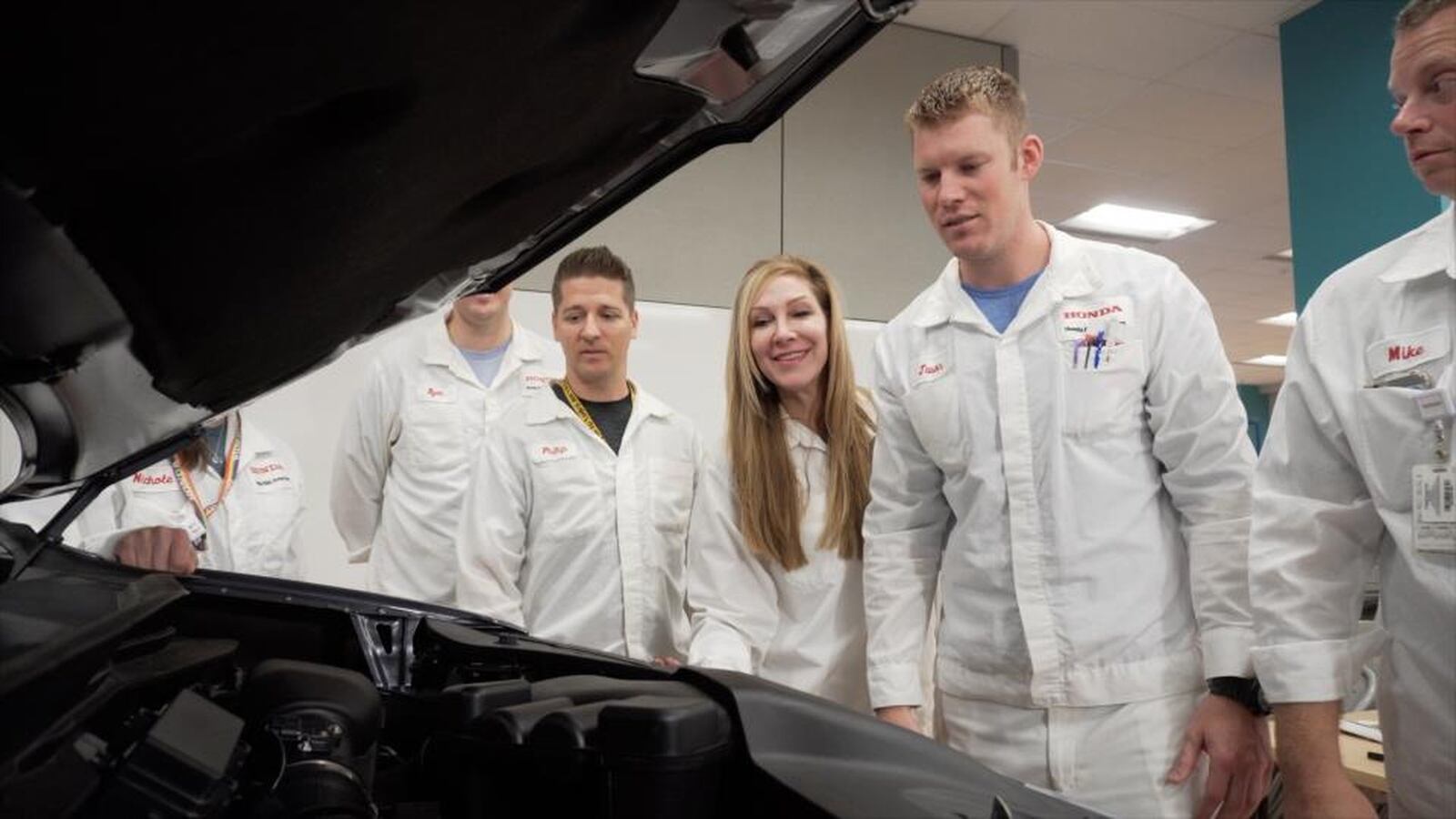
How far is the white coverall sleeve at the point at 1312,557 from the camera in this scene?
1.23 m

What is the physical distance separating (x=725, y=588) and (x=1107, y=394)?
0.74 m

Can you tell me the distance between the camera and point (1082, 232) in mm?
6824

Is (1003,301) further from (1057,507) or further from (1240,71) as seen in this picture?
(1240,71)

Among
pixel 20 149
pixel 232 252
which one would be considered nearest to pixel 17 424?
pixel 232 252

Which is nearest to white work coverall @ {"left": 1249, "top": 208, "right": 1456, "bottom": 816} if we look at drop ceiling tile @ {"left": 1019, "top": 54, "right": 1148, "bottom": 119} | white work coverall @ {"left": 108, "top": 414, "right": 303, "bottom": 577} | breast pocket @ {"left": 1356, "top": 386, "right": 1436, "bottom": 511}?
breast pocket @ {"left": 1356, "top": 386, "right": 1436, "bottom": 511}

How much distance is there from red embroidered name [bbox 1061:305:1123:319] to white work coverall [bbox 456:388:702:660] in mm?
948

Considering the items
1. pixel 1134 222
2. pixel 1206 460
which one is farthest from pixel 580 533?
pixel 1134 222

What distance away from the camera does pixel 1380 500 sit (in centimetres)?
121

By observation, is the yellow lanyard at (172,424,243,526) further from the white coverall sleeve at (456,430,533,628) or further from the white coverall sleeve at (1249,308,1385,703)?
the white coverall sleeve at (1249,308,1385,703)

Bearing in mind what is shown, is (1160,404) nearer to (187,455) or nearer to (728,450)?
(728,450)

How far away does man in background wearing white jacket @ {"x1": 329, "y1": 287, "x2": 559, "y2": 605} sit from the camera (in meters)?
2.76

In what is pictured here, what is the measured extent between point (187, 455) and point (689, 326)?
1875 mm

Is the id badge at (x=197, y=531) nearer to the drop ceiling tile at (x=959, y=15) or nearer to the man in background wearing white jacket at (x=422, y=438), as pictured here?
the man in background wearing white jacket at (x=422, y=438)

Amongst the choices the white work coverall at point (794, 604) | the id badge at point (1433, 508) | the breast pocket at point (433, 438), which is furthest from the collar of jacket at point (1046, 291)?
the breast pocket at point (433, 438)
